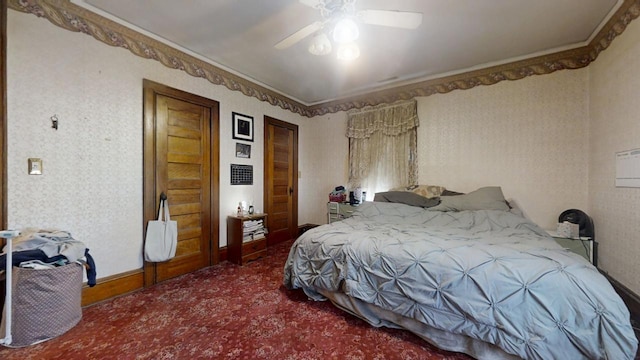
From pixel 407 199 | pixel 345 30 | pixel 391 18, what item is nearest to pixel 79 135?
pixel 345 30

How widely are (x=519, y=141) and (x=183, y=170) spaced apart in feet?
13.6

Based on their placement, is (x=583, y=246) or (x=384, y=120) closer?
(x=583, y=246)

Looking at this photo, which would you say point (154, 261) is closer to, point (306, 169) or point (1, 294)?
point (1, 294)

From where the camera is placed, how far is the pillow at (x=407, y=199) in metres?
3.10

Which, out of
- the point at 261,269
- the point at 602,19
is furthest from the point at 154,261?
the point at 602,19

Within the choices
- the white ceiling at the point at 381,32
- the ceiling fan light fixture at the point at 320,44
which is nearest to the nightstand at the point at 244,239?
the white ceiling at the point at 381,32

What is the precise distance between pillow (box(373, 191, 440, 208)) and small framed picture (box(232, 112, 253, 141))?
2.13 meters

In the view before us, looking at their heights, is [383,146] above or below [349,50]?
below

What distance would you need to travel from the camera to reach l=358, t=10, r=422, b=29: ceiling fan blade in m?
1.66

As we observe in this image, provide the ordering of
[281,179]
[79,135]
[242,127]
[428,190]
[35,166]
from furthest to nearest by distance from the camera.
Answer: [281,179], [242,127], [428,190], [79,135], [35,166]

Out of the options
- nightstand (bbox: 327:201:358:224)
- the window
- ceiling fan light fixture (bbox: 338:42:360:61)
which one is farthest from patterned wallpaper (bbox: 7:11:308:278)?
the window

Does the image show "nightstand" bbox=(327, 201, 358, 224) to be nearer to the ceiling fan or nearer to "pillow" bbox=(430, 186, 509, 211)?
"pillow" bbox=(430, 186, 509, 211)

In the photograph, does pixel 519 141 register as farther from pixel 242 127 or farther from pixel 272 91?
pixel 242 127

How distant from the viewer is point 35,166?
189 centimetres
